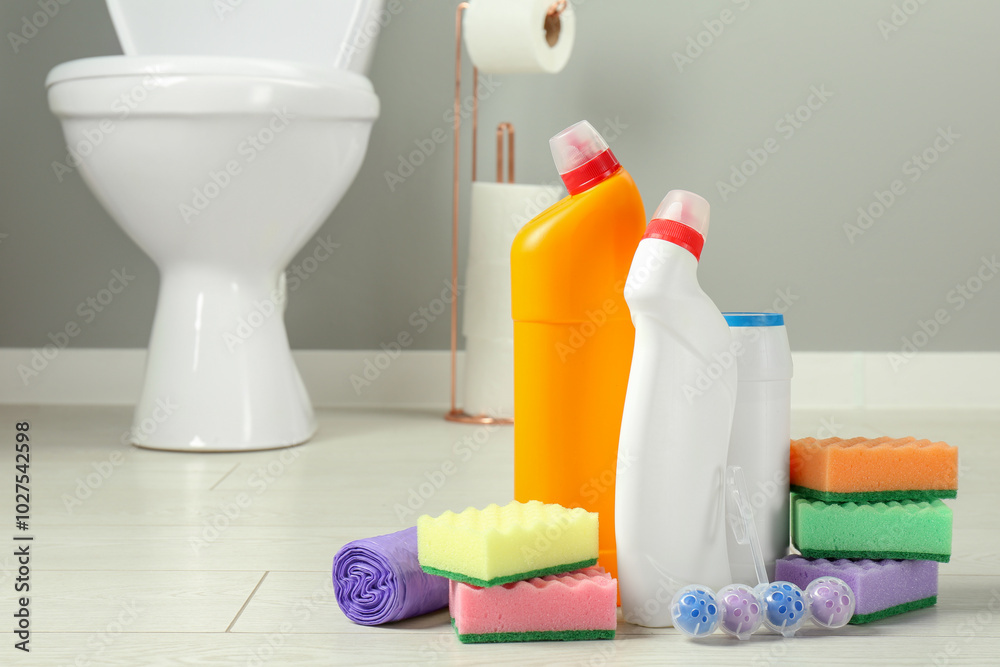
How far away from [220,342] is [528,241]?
73cm

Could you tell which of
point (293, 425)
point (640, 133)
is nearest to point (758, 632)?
point (293, 425)

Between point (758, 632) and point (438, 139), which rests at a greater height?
point (438, 139)

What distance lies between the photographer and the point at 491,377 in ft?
5.41

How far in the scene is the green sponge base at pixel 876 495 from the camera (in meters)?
0.73

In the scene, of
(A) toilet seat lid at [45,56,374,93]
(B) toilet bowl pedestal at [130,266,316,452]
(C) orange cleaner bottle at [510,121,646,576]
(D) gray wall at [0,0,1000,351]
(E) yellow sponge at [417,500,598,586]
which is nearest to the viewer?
(E) yellow sponge at [417,500,598,586]

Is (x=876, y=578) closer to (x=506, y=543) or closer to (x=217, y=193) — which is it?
(x=506, y=543)

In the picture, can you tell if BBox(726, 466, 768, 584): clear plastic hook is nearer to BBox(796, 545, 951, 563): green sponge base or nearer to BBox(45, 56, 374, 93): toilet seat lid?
BBox(796, 545, 951, 563): green sponge base

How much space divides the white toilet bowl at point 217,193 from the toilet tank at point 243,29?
26cm

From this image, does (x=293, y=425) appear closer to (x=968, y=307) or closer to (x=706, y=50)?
(x=706, y=50)

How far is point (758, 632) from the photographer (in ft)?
2.30

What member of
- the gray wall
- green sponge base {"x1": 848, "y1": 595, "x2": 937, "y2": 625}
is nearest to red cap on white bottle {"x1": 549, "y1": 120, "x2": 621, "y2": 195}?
green sponge base {"x1": 848, "y1": 595, "x2": 937, "y2": 625}

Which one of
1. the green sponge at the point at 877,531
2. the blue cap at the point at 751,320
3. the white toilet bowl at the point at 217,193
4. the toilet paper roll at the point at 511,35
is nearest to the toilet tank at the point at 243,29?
the toilet paper roll at the point at 511,35

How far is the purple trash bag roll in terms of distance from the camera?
0.70 m

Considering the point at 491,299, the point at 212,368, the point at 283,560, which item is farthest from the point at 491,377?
Answer: the point at 283,560
